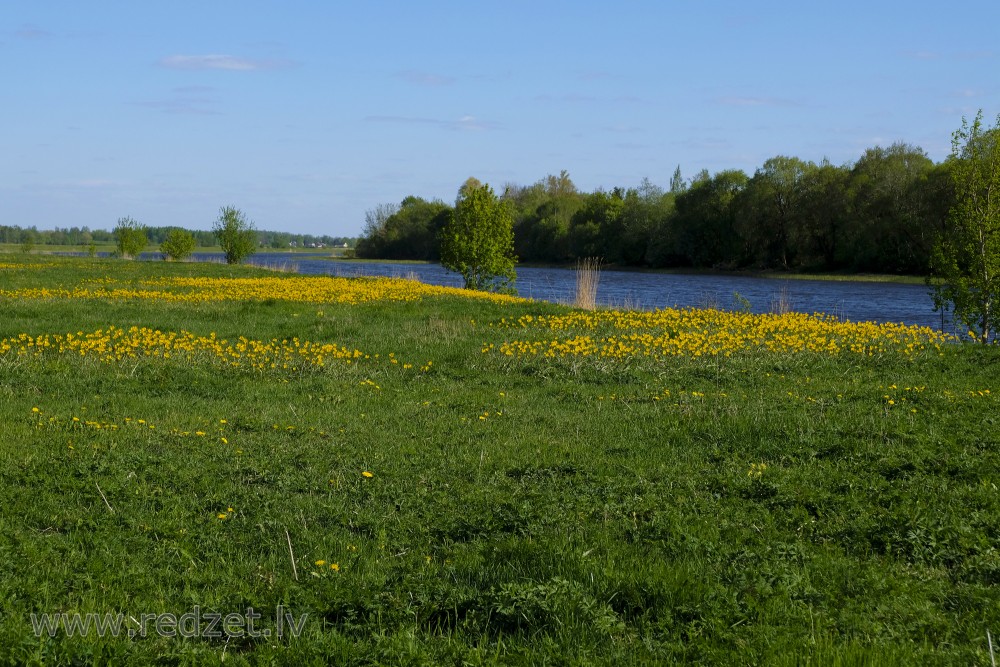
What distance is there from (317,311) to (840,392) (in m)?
14.0

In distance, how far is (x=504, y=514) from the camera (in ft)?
21.3

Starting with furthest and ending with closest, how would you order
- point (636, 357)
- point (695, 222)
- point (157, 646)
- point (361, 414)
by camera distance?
point (695, 222) < point (636, 357) < point (361, 414) < point (157, 646)

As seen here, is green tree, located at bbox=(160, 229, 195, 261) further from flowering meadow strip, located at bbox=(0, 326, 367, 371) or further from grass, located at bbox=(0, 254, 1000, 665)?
grass, located at bbox=(0, 254, 1000, 665)

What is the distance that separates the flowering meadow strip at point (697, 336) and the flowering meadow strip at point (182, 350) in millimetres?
3152

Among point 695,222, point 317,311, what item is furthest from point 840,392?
point 695,222

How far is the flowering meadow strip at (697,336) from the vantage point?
14.8m

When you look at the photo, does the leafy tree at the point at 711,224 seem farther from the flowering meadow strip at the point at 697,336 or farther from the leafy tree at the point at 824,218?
the flowering meadow strip at the point at 697,336

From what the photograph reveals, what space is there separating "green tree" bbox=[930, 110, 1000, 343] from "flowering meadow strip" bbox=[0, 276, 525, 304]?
11.7m

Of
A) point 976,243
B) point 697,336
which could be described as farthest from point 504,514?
point 976,243

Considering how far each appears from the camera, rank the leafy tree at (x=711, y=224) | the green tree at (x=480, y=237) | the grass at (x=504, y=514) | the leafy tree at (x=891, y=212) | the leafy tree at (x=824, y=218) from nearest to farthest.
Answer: the grass at (x=504, y=514) < the green tree at (x=480, y=237) < the leafy tree at (x=891, y=212) < the leafy tree at (x=824, y=218) < the leafy tree at (x=711, y=224)

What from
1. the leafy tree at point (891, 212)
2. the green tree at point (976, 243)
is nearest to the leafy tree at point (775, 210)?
the leafy tree at point (891, 212)

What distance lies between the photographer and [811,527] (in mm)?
6199

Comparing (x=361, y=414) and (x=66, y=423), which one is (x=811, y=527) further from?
(x=66, y=423)

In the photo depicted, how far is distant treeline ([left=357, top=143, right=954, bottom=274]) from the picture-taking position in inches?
2249
